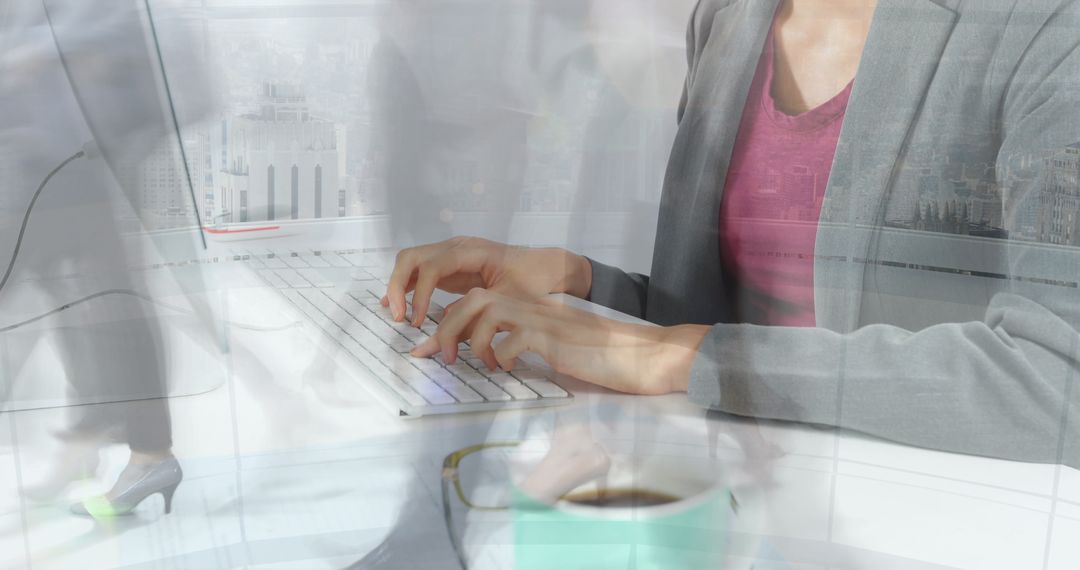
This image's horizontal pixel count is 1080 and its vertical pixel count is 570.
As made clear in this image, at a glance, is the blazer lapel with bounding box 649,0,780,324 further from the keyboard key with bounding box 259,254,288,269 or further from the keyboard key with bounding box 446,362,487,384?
the keyboard key with bounding box 259,254,288,269

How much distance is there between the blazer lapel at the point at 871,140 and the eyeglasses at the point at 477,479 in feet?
0.89

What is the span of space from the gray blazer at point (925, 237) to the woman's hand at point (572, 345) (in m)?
0.02

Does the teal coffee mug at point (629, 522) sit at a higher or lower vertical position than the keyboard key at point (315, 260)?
lower

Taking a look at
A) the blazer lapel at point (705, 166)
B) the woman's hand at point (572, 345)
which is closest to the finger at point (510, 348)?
the woman's hand at point (572, 345)

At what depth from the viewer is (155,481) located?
2.07ft

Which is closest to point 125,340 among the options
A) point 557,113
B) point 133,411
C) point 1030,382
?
point 133,411

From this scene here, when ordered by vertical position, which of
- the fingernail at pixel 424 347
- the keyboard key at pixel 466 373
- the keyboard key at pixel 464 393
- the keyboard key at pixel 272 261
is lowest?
the keyboard key at pixel 464 393

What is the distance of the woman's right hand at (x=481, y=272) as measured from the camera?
615 millimetres

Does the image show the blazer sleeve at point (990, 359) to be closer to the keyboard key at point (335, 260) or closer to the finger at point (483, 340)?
the finger at point (483, 340)

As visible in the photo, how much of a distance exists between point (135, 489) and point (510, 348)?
32cm

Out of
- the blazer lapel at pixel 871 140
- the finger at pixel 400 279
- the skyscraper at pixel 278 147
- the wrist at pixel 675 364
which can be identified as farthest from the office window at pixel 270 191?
the blazer lapel at pixel 871 140

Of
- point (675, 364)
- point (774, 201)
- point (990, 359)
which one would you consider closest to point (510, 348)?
point (675, 364)

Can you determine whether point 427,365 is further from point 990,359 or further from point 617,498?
point 990,359

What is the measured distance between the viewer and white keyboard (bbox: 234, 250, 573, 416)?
601 millimetres
